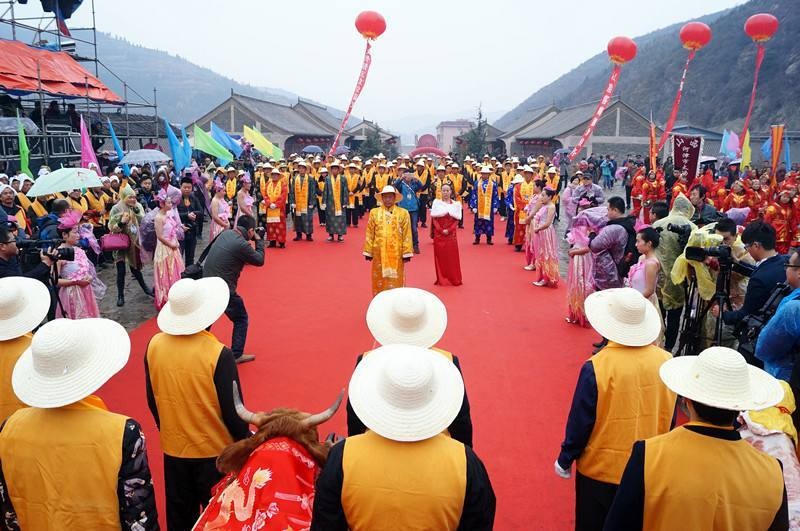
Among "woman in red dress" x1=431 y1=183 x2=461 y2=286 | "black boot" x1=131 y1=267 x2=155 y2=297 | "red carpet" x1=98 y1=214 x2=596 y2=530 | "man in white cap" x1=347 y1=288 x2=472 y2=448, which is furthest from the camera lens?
"woman in red dress" x1=431 y1=183 x2=461 y2=286

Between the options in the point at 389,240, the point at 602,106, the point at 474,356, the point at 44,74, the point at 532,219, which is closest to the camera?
the point at 474,356

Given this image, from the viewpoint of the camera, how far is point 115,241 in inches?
266

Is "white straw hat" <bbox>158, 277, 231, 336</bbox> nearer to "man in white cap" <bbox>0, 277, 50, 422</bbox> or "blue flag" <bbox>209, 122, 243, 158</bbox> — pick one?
"man in white cap" <bbox>0, 277, 50, 422</bbox>

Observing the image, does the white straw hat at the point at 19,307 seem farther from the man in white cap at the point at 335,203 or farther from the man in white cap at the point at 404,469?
the man in white cap at the point at 335,203

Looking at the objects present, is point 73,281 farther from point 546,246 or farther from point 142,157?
point 142,157

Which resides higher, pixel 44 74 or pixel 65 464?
pixel 44 74

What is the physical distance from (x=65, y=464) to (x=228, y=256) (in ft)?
9.93

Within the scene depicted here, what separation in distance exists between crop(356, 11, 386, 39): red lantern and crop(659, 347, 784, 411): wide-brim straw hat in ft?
44.1

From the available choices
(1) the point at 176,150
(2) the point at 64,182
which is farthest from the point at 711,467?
(1) the point at 176,150

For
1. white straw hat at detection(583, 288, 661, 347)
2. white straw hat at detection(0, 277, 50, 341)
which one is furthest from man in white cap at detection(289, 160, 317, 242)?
white straw hat at detection(583, 288, 661, 347)

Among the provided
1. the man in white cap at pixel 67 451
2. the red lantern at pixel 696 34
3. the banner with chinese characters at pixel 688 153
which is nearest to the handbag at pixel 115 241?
the man in white cap at pixel 67 451

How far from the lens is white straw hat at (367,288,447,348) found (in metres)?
2.60

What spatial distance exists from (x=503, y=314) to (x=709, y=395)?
5102 mm

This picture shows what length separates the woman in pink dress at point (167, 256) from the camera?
6.36 metres
